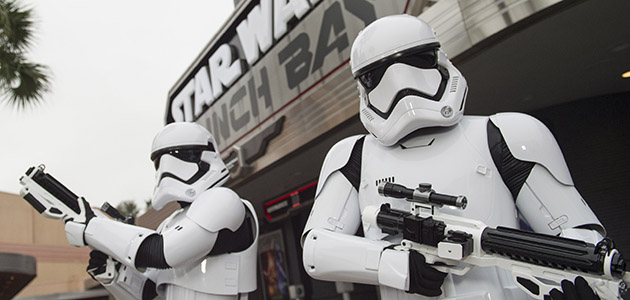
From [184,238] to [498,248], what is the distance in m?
1.53

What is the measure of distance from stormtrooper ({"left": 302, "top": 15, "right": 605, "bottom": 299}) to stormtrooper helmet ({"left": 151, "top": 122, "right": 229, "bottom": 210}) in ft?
3.35

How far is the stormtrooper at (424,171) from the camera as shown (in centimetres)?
158

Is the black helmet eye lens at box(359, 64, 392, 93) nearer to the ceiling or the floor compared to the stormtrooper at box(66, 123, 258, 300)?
nearer to the ceiling

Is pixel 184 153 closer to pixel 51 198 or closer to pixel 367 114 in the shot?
pixel 51 198

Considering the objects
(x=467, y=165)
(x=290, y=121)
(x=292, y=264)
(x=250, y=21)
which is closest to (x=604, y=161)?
(x=290, y=121)

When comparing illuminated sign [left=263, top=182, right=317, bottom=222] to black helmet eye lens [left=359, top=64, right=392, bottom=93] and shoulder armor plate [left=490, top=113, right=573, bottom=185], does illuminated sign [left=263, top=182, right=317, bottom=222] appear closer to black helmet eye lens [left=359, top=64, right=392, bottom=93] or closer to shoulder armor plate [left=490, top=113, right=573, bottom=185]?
black helmet eye lens [left=359, top=64, right=392, bottom=93]

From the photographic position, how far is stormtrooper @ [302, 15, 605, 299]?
1579mm

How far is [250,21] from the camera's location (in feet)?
21.2

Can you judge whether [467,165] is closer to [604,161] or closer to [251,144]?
[604,161]

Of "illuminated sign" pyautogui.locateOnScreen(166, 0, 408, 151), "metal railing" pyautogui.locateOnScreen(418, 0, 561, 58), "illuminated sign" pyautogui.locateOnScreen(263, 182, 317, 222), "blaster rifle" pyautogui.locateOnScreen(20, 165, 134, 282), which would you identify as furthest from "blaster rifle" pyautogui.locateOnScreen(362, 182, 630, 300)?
"illuminated sign" pyautogui.locateOnScreen(263, 182, 317, 222)

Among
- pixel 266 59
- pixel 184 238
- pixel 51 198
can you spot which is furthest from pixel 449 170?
pixel 266 59

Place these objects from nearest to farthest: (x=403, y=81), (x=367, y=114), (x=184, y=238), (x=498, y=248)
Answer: (x=498, y=248) → (x=403, y=81) → (x=367, y=114) → (x=184, y=238)

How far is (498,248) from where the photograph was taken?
1414mm

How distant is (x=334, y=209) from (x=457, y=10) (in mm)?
2041
